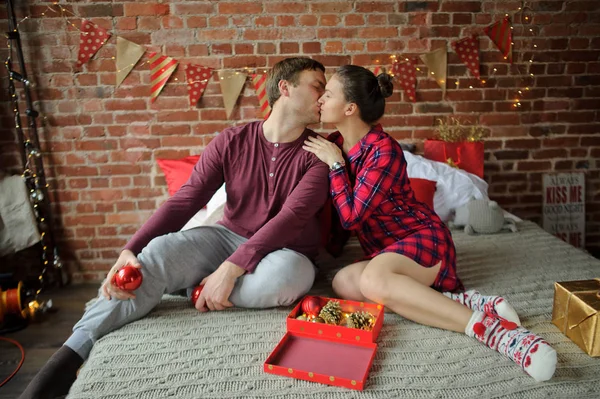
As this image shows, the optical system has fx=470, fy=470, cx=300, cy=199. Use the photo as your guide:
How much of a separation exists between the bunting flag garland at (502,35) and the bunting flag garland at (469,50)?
0.34 feet

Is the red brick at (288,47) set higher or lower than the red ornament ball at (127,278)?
higher

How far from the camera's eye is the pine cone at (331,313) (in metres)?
1.45

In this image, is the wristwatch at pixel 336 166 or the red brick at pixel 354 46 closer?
the wristwatch at pixel 336 166

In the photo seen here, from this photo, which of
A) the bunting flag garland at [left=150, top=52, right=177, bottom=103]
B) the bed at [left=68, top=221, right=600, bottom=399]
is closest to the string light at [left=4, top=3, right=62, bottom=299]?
A: the bunting flag garland at [left=150, top=52, right=177, bottom=103]

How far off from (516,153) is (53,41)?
9.23 ft

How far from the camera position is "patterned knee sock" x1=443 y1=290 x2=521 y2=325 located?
1.47 meters

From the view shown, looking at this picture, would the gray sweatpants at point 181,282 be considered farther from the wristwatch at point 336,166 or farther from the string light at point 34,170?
the string light at point 34,170

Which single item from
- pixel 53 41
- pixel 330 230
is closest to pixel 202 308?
pixel 330 230

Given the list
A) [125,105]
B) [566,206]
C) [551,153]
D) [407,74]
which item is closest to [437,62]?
[407,74]

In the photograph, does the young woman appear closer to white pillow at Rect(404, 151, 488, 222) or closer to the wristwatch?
the wristwatch

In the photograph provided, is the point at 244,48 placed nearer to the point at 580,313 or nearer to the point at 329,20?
the point at 329,20

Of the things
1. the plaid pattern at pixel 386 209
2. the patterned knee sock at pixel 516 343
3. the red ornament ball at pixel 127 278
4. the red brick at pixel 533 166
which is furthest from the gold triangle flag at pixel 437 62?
the red ornament ball at pixel 127 278

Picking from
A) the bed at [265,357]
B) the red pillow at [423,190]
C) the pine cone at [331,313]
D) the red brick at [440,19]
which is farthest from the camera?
Result: the red brick at [440,19]

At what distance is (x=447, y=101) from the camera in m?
2.87
